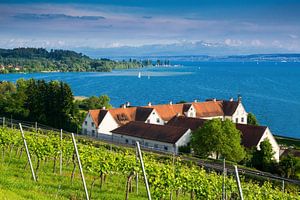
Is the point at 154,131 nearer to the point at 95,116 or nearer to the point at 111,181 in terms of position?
the point at 95,116

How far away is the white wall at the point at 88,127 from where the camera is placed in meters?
50.9

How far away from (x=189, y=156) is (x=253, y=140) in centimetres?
734

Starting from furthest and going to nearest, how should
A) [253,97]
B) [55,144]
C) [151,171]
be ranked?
[253,97] → [55,144] → [151,171]

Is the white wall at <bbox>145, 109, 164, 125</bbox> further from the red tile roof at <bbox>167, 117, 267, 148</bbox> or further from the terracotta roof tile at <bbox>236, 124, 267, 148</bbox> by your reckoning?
A: the terracotta roof tile at <bbox>236, 124, 267, 148</bbox>

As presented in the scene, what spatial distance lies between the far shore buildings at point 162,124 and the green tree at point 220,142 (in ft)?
13.8

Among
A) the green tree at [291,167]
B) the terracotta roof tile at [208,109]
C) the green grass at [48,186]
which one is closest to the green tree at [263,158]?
the green tree at [291,167]

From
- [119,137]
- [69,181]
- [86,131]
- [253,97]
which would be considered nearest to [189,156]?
[119,137]

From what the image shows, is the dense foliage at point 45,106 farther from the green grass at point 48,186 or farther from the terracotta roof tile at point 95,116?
the green grass at point 48,186

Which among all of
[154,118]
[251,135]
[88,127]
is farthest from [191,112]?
[251,135]

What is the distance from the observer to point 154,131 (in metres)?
44.1

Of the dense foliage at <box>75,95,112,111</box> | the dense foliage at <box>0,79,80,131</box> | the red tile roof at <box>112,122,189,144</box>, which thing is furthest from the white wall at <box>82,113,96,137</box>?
the dense foliage at <box>75,95,112,111</box>

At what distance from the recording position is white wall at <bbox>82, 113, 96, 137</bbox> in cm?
5094

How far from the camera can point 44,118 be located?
56.8 metres

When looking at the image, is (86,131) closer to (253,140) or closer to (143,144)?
(143,144)
